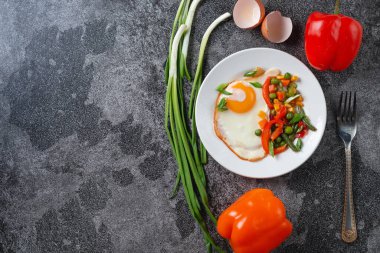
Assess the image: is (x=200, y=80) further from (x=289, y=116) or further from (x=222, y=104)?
(x=289, y=116)

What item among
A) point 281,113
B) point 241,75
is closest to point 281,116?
point 281,113

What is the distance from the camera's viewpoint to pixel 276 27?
2.76 metres

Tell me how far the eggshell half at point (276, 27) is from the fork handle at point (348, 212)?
2.36 ft

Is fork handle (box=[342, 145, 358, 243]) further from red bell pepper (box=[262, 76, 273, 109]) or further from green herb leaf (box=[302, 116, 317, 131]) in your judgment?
red bell pepper (box=[262, 76, 273, 109])

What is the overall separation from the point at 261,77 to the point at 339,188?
774 mm

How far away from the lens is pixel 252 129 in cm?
275

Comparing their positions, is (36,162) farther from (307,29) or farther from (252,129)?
(307,29)

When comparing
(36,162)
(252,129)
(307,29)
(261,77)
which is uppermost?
(307,29)

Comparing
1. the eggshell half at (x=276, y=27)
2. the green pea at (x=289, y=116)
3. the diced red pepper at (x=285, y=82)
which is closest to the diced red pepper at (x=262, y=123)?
the green pea at (x=289, y=116)

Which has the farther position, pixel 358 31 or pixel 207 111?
pixel 207 111

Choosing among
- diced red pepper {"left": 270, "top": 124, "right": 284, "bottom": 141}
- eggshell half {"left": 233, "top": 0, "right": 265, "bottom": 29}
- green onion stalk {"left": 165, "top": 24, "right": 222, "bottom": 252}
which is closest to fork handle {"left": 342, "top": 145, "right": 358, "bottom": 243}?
diced red pepper {"left": 270, "top": 124, "right": 284, "bottom": 141}

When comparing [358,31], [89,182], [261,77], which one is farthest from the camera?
[89,182]

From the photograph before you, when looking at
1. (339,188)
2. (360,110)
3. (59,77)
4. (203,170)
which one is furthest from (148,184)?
(360,110)

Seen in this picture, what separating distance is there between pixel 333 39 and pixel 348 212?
96 cm
